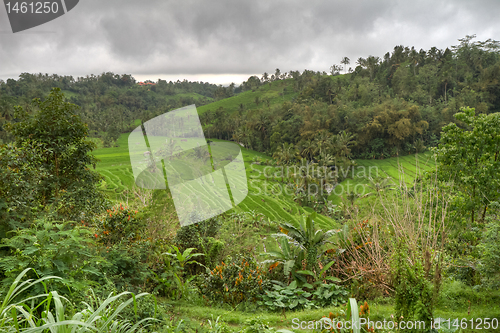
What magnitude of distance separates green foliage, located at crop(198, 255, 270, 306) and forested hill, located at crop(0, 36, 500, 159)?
33.7m

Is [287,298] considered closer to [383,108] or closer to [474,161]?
[474,161]

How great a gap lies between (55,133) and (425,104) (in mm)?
60039

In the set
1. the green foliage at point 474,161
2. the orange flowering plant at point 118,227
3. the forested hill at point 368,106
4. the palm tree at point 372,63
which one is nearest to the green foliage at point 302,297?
the orange flowering plant at point 118,227

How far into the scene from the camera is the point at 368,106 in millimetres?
51125

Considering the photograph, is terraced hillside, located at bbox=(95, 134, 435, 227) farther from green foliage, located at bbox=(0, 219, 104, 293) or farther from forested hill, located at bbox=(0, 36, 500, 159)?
green foliage, located at bbox=(0, 219, 104, 293)

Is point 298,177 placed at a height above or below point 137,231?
below

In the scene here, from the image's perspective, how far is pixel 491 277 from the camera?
3.65 metres

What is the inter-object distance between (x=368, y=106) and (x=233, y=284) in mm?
52787

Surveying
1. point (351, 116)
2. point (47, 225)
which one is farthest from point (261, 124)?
point (47, 225)

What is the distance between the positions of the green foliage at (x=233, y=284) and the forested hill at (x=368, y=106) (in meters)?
33.7

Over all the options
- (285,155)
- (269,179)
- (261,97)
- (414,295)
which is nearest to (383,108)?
(285,155)

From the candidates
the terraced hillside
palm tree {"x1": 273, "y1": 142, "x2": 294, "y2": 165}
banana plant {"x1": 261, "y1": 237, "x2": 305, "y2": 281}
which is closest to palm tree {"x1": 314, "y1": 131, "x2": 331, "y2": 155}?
palm tree {"x1": 273, "y1": 142, "x2": 294, "y2": 165}

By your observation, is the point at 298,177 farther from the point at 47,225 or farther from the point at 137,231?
the point at 47,225

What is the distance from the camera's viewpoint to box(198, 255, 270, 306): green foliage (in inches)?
169
